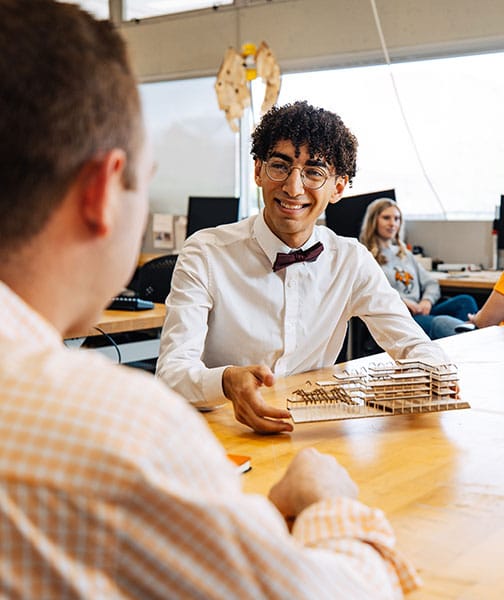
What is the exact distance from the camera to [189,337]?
2115mm

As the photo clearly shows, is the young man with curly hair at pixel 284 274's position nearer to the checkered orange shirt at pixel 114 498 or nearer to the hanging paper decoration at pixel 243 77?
the checkered orange shirt at pixel 114 498

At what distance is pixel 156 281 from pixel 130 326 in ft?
2.48

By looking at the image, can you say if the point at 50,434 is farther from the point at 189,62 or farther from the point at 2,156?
the point at 189,62

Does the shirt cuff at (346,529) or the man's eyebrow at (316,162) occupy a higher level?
the man's eyebrow at (316,162)

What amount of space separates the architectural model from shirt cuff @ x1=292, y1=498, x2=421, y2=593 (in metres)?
0.70

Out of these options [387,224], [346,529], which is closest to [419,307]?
[387,224]

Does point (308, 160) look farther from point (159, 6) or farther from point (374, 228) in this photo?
point (159, 6)

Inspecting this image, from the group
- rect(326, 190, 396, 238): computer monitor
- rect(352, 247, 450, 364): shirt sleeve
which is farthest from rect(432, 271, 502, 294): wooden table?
rect(352, 247, 450, 364): shirt sleeve

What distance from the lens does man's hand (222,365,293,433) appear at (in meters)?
1.62

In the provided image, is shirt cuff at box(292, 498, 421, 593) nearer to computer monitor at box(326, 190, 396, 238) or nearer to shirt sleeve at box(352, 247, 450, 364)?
shirt sleeve at box(352, 247, 450, 364)

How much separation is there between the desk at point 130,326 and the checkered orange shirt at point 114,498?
100 inches

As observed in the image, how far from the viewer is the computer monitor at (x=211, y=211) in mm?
6621

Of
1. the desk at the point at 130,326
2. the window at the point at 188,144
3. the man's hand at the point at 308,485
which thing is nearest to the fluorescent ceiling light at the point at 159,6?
the window at the point at 188,144

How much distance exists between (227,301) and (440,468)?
3.28ft
